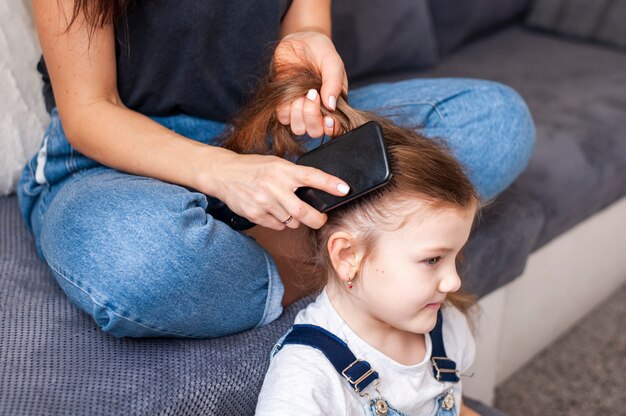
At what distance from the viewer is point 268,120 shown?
0.86m

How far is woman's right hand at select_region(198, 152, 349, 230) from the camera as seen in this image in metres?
0.74

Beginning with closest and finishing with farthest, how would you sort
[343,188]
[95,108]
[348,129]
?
[343,188]
[348,129]
[95,108]

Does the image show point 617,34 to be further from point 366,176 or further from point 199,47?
point 366,176

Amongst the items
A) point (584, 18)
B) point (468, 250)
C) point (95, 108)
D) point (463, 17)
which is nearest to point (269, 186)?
point (95, 108)

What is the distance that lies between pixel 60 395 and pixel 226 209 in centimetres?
28

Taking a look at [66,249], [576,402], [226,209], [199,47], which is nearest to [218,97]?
[199,47]

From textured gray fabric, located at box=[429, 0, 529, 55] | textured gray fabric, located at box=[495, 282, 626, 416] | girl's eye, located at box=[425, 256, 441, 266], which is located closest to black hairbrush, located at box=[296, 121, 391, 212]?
girl's eye, located at box=[425, 256, 441, 266]

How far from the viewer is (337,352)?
812 millimetres

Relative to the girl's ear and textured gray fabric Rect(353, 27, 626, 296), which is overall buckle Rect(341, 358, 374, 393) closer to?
the girl's ear

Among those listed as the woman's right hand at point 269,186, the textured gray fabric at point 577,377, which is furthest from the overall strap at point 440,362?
the textured gray fabric at point 577,377

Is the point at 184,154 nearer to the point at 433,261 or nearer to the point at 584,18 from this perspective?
the point at 433,261

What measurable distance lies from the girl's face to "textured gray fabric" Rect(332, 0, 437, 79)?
31.4 inches

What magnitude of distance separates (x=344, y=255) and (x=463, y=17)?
1.18 metres

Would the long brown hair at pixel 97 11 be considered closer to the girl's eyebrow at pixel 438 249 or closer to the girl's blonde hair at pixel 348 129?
the girl's blonde hair at pixel 348 129
